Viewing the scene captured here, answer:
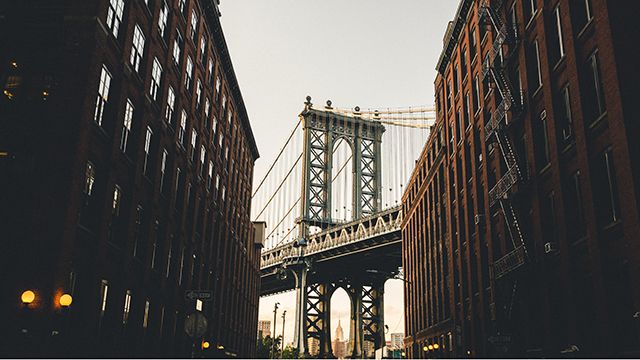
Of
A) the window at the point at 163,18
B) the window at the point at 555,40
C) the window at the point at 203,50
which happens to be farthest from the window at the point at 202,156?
the window at the point at 555,40

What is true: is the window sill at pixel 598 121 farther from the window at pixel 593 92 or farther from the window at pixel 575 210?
the window at pixel 575 210

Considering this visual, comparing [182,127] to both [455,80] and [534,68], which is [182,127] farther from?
[455,80]

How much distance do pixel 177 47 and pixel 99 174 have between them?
14487 millimetres

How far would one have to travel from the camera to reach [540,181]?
2764 cm

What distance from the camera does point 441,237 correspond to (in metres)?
49.9

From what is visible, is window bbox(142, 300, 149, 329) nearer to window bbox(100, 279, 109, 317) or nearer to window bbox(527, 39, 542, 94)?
window bbox(100, 279, 109, 317)

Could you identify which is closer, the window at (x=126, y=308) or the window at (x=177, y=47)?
the window at (x=126, y=308)

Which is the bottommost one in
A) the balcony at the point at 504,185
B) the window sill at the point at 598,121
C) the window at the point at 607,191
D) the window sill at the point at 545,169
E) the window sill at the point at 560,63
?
the window at the point at 607,191

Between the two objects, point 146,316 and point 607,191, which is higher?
point 607,191

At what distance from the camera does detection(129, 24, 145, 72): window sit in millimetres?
27750

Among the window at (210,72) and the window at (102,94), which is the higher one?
the window at (210,72)

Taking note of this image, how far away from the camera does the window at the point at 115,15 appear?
24750 mm

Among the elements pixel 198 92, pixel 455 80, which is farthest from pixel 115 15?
pixel 455 80

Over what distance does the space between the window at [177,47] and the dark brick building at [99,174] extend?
10cm
